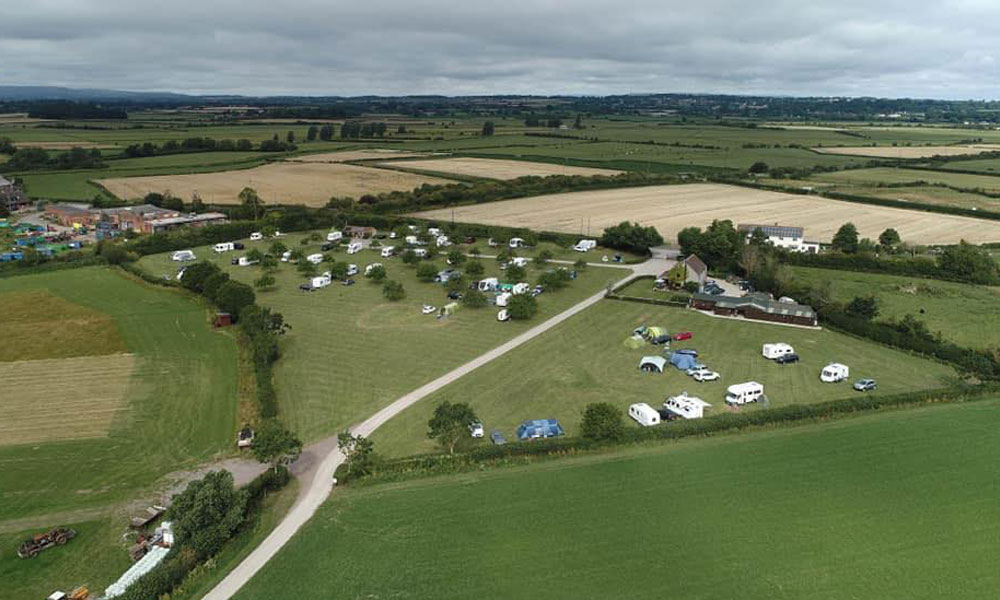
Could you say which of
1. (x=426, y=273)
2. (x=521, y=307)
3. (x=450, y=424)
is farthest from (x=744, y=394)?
(x=426, y=273)

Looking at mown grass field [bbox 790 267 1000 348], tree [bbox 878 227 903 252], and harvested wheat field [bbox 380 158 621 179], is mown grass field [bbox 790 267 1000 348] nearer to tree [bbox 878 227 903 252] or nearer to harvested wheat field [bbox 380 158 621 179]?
tree [bbox 878 227 903 252]

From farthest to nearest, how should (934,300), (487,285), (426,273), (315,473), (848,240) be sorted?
(848,240)
(426,273)
(487,285)
(934,300)
(315,473)

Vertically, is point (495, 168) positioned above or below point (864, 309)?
above

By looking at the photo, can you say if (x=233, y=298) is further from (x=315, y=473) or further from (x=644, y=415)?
(x=644, y=415)

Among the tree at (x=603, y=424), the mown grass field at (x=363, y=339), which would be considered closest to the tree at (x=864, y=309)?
the mown grass field at (x=363, y=339)

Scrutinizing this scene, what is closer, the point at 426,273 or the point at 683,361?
the point at 683,361

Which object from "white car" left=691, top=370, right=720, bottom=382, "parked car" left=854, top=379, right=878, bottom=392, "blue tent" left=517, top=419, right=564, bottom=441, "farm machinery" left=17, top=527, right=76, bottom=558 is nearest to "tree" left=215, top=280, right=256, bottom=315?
"farm machinery" left=17, top=527, right=76, bottom=558

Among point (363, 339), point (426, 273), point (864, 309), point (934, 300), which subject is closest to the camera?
point (363, 339)

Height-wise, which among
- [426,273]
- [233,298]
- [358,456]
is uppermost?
[233,298]
